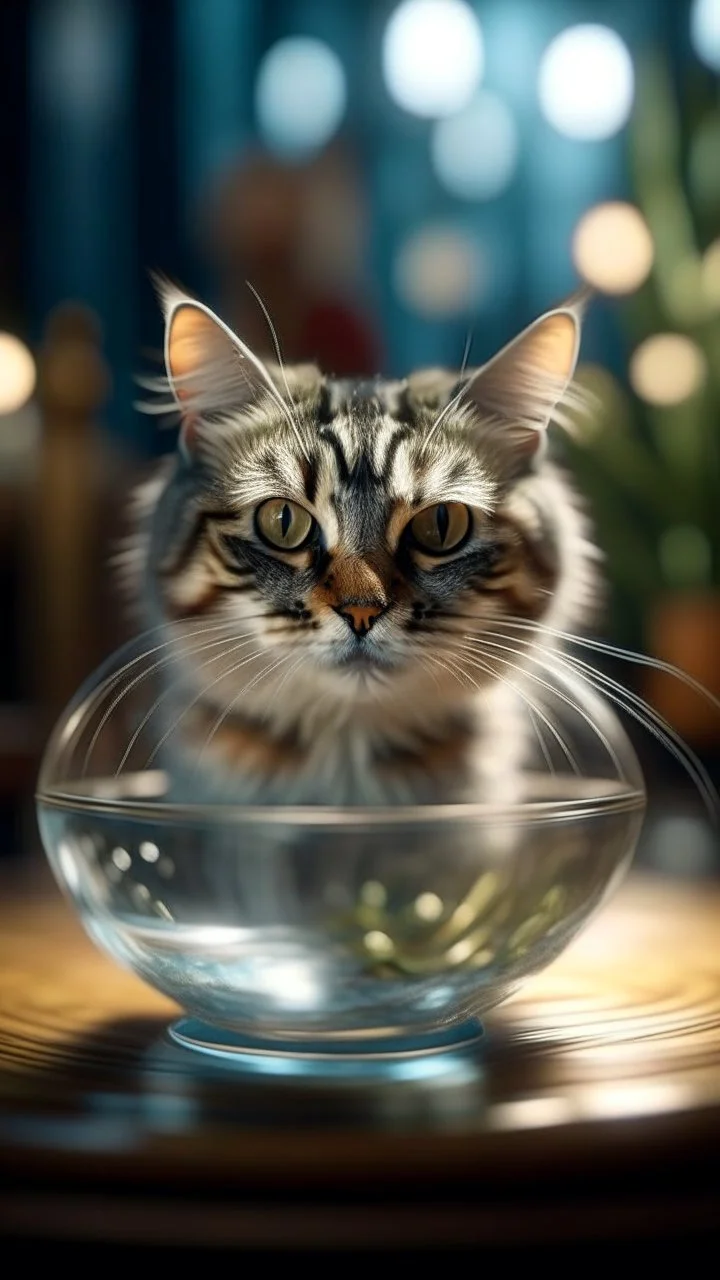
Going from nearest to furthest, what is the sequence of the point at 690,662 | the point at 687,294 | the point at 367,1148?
the point at 367,1148 → the point at 690,662 → the point at 687,294

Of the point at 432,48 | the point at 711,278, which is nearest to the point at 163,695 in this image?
the point at 711,278

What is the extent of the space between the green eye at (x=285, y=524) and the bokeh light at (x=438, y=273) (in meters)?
2.77

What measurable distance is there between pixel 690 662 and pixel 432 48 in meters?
1.15

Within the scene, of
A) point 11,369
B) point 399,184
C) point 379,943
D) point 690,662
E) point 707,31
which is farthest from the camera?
point 399,184

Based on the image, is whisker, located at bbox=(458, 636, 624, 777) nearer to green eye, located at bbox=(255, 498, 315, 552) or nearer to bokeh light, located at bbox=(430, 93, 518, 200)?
green eye, located at bbox=(255, 498, 315, 552)

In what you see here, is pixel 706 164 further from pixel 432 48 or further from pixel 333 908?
pixel 333 908

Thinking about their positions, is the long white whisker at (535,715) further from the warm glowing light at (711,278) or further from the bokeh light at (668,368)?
the warm glowing light at (711,278)

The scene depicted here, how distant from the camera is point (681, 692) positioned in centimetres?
174

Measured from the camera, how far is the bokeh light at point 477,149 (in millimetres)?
3291

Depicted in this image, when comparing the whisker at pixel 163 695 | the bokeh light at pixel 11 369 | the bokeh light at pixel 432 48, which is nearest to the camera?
the whisker at pixel 163 695

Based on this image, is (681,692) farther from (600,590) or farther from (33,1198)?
(33,1198)

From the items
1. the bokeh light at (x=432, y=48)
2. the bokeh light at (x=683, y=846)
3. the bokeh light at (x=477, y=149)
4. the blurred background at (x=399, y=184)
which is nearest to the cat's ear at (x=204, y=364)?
the bokeh light at (x=683, y=846)

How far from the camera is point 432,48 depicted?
2287 mm

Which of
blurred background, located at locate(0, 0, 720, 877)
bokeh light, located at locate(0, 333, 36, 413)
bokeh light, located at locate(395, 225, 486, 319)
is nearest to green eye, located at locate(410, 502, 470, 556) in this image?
bokeh light, located at locate(0, 333, 36, 413)
